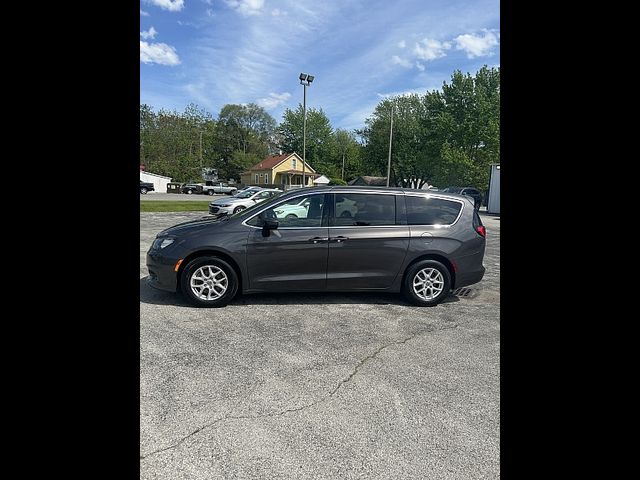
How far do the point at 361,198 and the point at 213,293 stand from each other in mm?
2410

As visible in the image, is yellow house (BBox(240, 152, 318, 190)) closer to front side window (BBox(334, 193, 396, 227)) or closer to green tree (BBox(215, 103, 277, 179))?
green tree (BBox(215, 103, 277, 179))

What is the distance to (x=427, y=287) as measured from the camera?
5.49 m

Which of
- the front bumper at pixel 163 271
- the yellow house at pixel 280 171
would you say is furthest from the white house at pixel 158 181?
the front bumper at pixel 163 271

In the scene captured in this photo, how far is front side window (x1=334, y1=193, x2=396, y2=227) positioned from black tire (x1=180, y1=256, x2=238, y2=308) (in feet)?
5.16

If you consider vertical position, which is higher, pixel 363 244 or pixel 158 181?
pixel 158 181

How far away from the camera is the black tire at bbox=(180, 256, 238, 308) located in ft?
16.5

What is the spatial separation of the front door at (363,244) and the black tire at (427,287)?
0.22 m

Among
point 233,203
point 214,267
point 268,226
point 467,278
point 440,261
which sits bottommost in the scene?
point 467,278

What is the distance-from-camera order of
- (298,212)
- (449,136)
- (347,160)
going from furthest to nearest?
(347,160)
(449,136)
(298,212)

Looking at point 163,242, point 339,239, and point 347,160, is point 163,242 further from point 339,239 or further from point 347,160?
point 347,160

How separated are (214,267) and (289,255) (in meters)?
0.99

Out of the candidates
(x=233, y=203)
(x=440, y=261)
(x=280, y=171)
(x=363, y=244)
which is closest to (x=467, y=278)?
(x=440, y=261)
